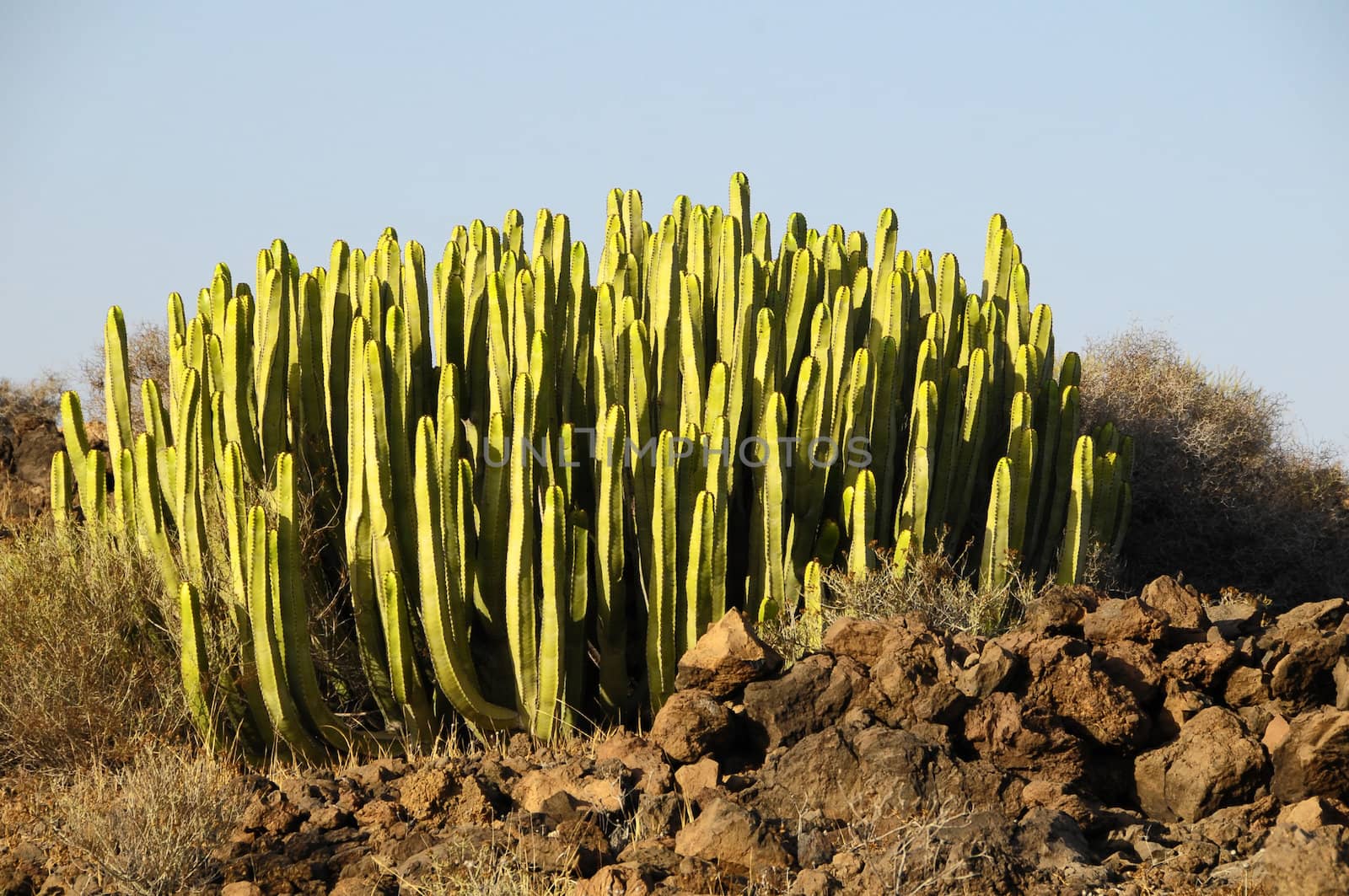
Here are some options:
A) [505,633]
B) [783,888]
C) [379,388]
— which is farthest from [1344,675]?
[379,388]

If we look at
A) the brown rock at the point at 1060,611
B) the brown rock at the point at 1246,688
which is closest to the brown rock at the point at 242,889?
the brown rock at the point at 1060,611

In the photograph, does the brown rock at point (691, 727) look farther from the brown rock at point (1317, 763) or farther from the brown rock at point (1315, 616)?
the brown rock at point (1315, 616)

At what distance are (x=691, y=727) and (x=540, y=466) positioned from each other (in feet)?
5.74

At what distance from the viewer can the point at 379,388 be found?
6.52m

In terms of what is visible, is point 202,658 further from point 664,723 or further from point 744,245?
point 744,245

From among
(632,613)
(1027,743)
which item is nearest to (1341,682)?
(1027,743)

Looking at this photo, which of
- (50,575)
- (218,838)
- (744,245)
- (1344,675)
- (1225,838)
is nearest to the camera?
(1225,838)

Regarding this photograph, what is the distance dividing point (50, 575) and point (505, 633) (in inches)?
100

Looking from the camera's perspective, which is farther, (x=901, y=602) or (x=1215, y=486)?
(x=1215, y=486)

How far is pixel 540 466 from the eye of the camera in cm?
682

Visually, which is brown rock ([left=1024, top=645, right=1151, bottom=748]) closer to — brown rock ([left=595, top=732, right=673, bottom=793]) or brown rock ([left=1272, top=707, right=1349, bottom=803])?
brown rock ([left=1272, top=707, right=1349, bottom=803])

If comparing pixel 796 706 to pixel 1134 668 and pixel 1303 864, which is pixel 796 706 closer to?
pixel 1134 668

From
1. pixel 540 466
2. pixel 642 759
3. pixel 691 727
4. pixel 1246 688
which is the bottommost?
pixel 642 759

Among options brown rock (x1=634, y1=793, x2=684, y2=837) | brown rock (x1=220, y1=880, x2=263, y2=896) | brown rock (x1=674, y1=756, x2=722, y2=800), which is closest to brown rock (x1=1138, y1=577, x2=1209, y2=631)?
brown rock (x1=674, y1=756, x2=722, y2=800)
